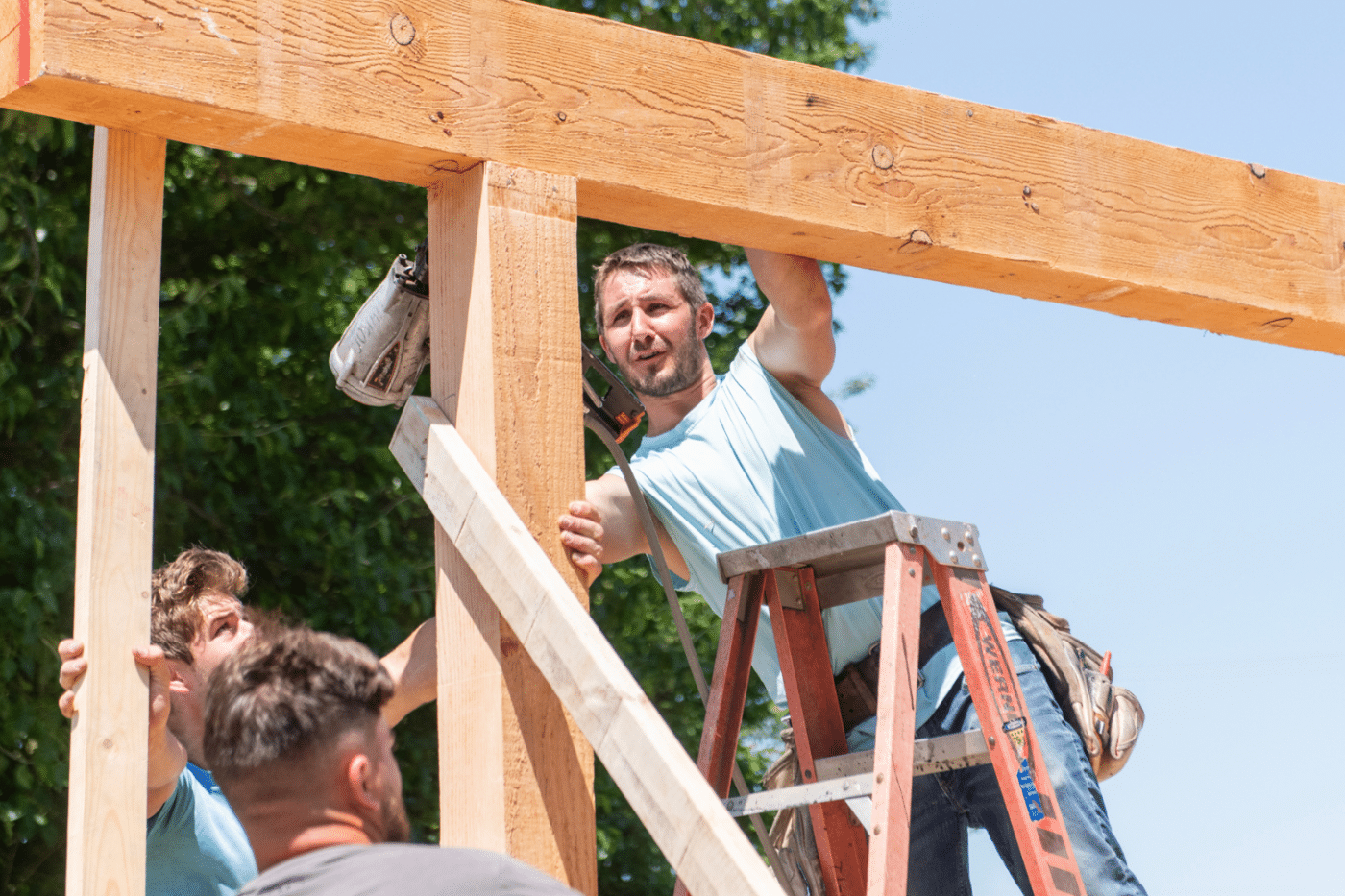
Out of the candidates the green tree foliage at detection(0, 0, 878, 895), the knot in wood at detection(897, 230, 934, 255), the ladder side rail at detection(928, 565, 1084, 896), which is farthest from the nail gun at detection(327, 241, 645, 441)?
the green tree foliage at detection(0, 0, 878, 895)

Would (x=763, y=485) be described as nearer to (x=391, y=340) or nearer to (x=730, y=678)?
(x=730, y=678)

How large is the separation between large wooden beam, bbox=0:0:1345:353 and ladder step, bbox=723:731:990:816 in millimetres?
914

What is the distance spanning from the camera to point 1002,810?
2992 mm

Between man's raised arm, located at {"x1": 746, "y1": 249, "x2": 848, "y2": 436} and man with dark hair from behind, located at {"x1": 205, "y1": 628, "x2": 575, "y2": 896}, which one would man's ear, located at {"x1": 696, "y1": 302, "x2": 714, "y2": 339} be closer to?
man's raised arm, located at {"x1": 746, "y1": 249, "x2": 848, "y2": 436}

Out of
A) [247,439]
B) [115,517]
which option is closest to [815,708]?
[115,517]

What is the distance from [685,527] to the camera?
3.21m

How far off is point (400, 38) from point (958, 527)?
128 centimetres

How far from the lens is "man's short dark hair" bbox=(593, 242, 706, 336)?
3492 millimetres

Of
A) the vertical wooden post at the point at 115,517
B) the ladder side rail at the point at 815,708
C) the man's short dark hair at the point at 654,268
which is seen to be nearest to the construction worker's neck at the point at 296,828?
the vertical wooden post at the point at 115,517

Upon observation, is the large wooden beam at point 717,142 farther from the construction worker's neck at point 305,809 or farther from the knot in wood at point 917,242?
the construction worker's neck at point 305,809

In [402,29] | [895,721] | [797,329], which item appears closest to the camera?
[402,29]

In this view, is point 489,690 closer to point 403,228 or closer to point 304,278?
point 304,278

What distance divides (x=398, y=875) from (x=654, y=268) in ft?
7.02

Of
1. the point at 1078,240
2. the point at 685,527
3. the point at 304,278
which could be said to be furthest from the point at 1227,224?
the point at 304,278
